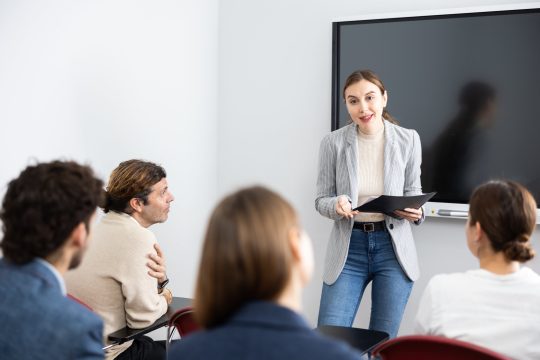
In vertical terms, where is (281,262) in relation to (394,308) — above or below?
above

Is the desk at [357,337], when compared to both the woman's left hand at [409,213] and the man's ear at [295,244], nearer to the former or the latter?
the woman's left hand at [409,213]

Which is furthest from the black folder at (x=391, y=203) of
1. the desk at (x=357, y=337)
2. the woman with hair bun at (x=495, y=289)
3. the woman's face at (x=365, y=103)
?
the woman with hair bun at (x=495, y=289)

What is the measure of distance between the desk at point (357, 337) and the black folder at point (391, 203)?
676mm

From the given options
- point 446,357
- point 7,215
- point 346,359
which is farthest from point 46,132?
point 346,359

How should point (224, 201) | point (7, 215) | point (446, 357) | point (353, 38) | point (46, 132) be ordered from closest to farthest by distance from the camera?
1. point (224, 201)
2. point (7, 215)
3. point (446, 357)
4. point (46, 132)
5. point (353, 38)

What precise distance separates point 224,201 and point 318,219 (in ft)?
10.7

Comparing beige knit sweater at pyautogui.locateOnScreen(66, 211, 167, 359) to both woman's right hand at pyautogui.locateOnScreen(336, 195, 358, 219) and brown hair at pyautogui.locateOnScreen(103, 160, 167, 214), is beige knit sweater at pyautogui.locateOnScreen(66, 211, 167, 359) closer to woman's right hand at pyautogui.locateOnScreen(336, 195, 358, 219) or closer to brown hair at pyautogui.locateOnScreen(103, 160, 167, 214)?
brown hair at pyautogui.locateOnScreen(103, 160, 167, 214)

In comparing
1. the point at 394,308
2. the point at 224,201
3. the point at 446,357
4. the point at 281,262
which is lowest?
the point at 394,308

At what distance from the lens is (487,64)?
3844mm

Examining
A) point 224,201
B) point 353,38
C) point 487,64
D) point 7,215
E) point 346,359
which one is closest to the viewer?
point 346,359

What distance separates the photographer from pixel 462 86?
3.90m

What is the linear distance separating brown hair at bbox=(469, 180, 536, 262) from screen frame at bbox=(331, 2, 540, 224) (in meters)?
1.88

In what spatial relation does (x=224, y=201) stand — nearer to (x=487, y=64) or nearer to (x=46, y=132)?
(x=46, y=132)

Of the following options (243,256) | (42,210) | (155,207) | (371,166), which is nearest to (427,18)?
(371,166)
